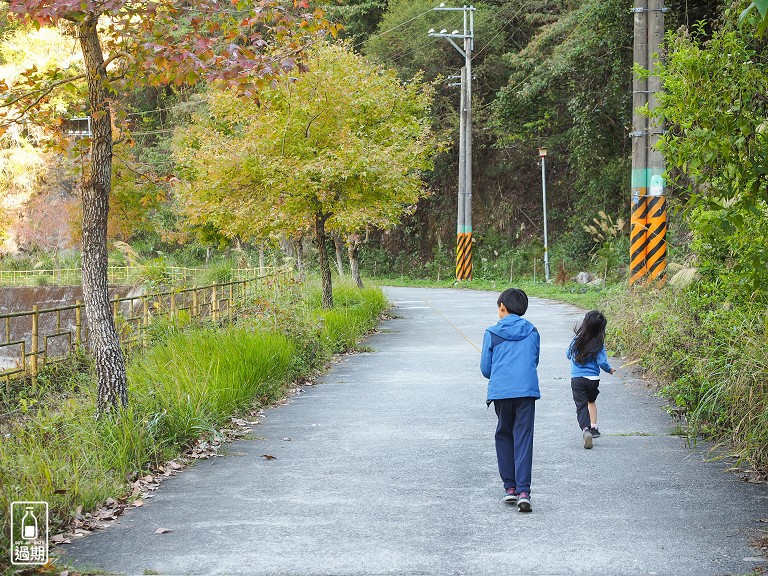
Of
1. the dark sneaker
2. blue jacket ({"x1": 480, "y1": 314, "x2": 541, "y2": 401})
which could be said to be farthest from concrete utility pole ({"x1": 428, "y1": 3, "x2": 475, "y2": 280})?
the dark sneaker

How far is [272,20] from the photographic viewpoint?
8164 mm

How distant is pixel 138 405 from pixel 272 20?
3656 mm

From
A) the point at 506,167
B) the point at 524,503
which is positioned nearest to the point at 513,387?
the point at 524,503

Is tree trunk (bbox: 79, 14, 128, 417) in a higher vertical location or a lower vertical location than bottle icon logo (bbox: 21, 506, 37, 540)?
Answer: higher

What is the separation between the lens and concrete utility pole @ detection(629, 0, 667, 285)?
56.0 ft

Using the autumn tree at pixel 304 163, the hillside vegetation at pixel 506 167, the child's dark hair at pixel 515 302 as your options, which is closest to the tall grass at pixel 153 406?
the hillside vegetation at pixel 506 167

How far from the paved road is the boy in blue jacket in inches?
11.2

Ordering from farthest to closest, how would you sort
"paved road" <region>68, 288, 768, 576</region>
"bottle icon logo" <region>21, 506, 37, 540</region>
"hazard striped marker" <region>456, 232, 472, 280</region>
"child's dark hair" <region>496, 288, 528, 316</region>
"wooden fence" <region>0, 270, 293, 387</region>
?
"hazard striped marker" <region>456, 232, 472, 280</region>
"wooden fence" <region>0, 270, 293, 387</region>
"child's dark hair" <region>496, 288, 528, 316</region>
"bottle icon logo" <region>21, 506, 37, 540</region>
"paved road" <region>68, 288, 768, 576</region>

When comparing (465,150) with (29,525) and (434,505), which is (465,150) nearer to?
(434,505)

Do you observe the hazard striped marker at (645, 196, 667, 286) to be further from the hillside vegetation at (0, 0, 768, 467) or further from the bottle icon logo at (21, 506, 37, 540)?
the bottle icon logo at (21, 506, 37, 540)

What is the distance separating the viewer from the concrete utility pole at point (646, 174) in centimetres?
1708

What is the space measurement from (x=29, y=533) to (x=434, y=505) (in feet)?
8.77

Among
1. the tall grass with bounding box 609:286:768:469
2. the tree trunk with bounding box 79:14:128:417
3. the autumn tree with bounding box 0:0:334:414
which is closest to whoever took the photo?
the autumn tree with bounding box 0:0:334:414

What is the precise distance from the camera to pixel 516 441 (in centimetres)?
658
